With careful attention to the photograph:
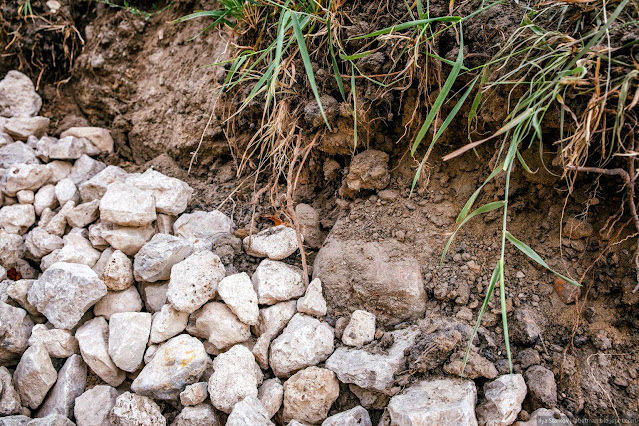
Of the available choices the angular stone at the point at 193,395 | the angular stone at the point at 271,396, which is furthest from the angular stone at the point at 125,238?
the angular stone at the point at 271,396

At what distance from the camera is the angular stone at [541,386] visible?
114 cm

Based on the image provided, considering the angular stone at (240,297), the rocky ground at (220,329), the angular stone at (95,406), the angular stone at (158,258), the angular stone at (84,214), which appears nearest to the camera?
the rocky ground at (220,329)

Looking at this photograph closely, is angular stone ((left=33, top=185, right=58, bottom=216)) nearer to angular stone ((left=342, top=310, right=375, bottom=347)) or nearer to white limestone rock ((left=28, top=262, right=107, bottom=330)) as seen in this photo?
white limestone rock ((left=28, top=262, right=107, bottom=330))

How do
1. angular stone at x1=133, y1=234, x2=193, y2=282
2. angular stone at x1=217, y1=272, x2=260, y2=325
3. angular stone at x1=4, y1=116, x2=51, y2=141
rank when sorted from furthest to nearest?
angular stone at x1=4, y1=116, x2=51, y2=141 → angular stone at x1=133, y1=234, x2=193, y2=282 → angular stone at x1=217, y1=272, x2=260, y2=325

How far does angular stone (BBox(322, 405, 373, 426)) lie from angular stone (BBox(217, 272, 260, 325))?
1.28ft

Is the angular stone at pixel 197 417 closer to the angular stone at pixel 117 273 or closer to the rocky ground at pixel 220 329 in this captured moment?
the rocky ground at pixel 220 329

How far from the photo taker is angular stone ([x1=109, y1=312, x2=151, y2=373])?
4.59 feet

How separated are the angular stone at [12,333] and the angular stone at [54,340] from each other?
43 millimetres

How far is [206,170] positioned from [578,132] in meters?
1.41

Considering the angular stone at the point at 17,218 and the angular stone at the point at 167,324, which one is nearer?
the angular stone at the point at 167,324

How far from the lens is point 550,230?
51.6 inches

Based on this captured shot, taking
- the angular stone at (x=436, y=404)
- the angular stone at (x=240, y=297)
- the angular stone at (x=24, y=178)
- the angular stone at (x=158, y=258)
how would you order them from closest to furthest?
the angular stone at (x=436, y=404)
the angular stone at (x=240, y=297)
the angular stone at (x=158, y=258)
the angular stone at (x=24, y=178)

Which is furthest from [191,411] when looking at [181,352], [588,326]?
[588,326]

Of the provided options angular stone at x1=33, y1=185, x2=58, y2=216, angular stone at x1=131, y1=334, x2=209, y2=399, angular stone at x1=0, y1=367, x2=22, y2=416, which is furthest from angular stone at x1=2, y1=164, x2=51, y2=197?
angular stone at x1=131, y1=334, x2=209, y2=399
